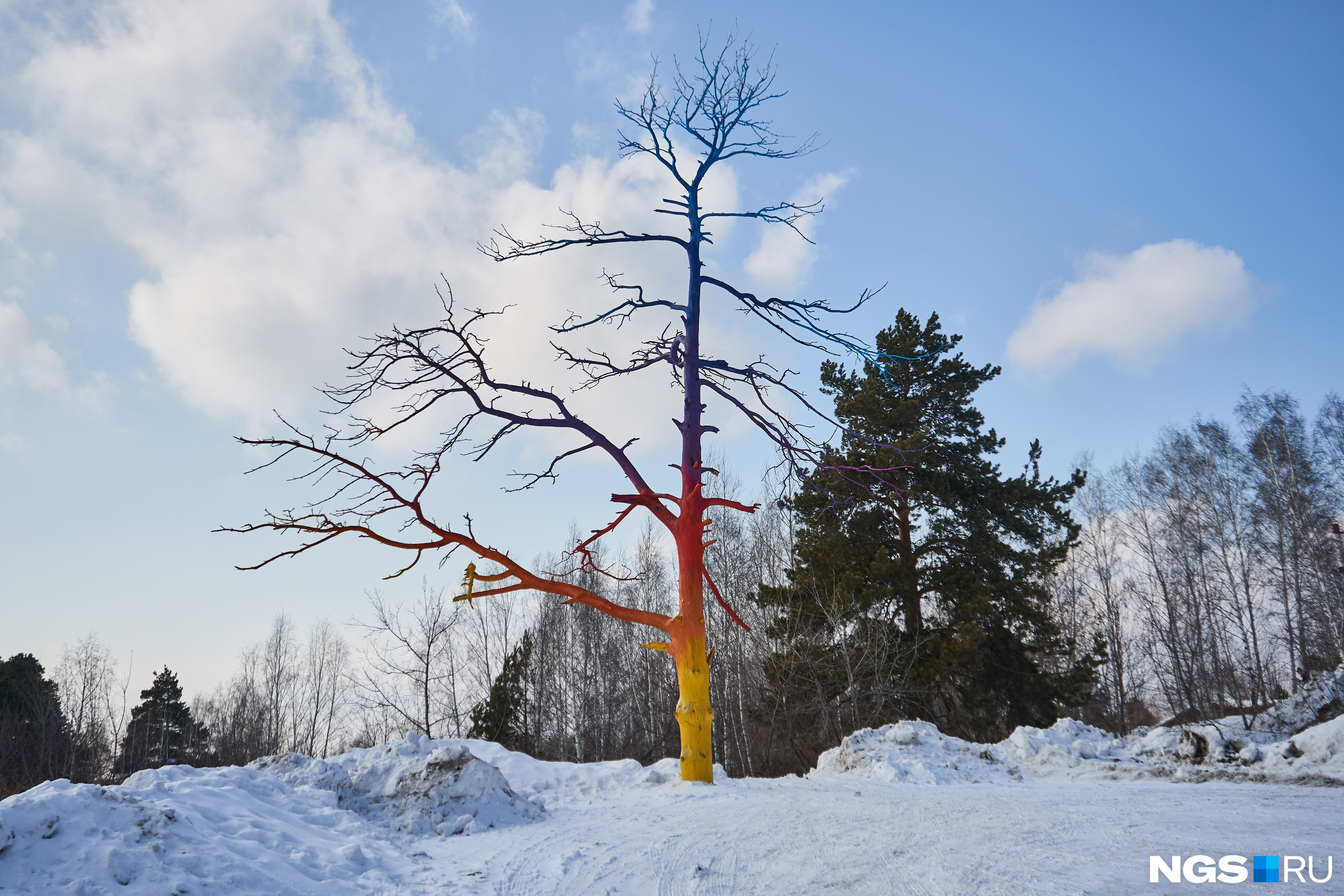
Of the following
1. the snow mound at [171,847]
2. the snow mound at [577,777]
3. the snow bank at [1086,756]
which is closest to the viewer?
the snow mound at [171,847]

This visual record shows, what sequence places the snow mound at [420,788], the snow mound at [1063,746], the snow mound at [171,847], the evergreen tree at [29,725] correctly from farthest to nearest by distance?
the evergreen tree at [29,725]
the snow mound at [1063,746]
the snow mound at [420,788]
the snow mound at [171,847]

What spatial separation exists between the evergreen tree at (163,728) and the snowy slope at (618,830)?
30.5 metres

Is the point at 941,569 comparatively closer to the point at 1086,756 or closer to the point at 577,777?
the point at 1086,756

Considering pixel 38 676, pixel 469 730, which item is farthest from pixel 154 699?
pixel 469 730

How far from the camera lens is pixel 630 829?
430 centimetres

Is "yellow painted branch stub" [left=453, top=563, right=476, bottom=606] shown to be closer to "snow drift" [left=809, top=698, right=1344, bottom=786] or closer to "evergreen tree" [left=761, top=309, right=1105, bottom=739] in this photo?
"snow drift" [left=809, top=698, right=1344, bottom=786]

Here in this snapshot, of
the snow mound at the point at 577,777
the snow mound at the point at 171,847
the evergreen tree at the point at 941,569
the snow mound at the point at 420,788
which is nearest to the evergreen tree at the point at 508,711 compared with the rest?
the evergreen tree at the point at 941,569

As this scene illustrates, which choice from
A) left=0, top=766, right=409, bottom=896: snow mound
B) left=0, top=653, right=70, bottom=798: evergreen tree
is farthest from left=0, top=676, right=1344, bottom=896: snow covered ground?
left=0, top=653, right=70, bottom=798: evergreen tree

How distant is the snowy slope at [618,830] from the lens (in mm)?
2980

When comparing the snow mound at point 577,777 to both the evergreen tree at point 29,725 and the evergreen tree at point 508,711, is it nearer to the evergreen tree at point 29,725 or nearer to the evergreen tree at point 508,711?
the evergreen tree at point 508,711

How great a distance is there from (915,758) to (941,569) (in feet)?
30.9

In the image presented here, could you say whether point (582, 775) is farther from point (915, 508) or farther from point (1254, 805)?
point (915, 508)

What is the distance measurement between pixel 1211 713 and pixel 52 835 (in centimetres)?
2383

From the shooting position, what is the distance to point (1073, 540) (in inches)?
656
